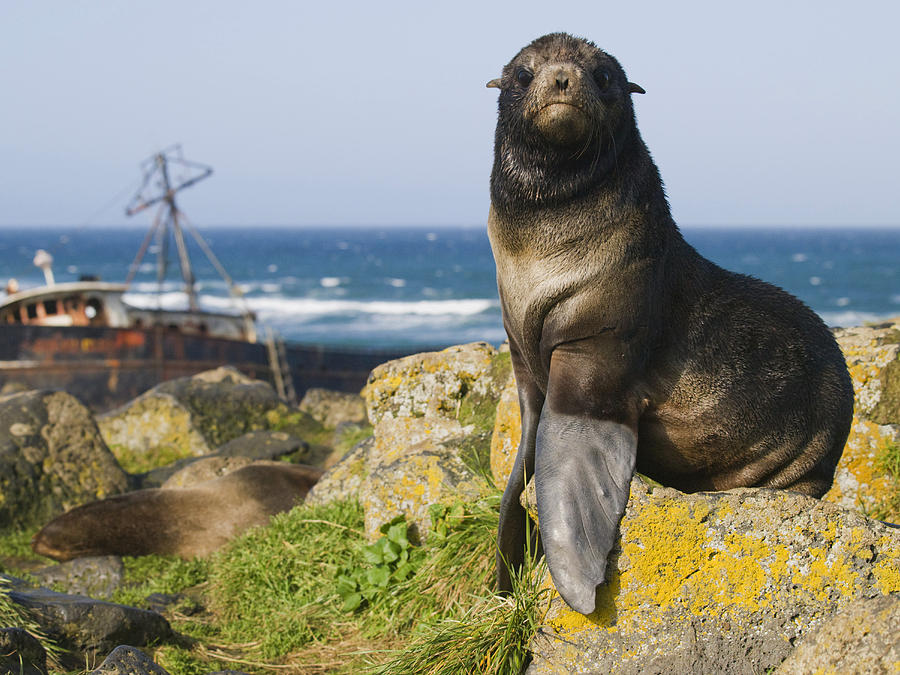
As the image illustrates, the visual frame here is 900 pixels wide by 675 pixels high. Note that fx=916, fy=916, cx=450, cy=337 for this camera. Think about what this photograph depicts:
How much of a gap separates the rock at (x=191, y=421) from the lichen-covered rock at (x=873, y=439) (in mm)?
5873

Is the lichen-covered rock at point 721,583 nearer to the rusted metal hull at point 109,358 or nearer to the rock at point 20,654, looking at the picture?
the rock at point 20,654

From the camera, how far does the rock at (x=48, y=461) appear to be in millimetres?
7641

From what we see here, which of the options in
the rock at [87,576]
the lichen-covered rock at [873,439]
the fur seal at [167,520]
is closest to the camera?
the lichen-covered rock at [873,439]

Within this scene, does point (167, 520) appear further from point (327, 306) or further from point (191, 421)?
point (327, 306)

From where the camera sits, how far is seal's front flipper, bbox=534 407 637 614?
3.07 metres

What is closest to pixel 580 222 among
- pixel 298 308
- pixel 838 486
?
pixel 838 486

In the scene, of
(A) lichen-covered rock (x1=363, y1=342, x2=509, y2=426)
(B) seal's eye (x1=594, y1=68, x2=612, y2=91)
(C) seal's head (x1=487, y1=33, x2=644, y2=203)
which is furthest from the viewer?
(A) lichen-covered rock (x1=363, y1=342, x2=509, y2=426)

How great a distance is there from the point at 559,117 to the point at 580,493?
1360 millimetres

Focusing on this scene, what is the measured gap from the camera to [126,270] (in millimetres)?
87000

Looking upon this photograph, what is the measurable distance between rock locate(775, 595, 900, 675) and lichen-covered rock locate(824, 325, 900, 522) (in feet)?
7.08

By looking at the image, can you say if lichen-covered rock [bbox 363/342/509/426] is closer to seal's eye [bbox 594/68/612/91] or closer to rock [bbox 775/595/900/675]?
seal's eye [bbox 594/68/612/91]

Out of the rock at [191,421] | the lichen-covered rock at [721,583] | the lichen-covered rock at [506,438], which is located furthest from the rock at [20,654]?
the rock at [191,421]

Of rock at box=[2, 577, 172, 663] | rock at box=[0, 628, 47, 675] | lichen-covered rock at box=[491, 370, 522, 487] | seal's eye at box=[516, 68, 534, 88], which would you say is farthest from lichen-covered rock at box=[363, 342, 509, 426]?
rock at box=[0, 628, 47, 675]

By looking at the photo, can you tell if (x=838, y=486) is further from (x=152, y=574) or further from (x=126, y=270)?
(x=126, y=270)
